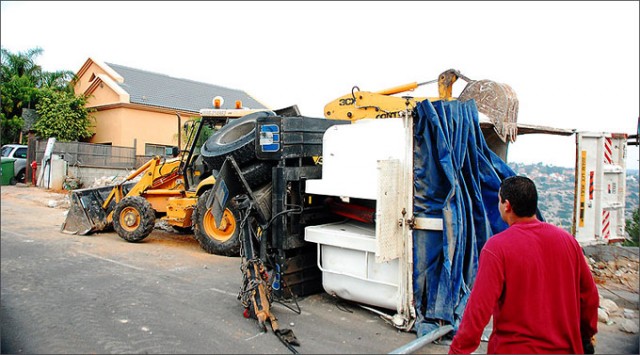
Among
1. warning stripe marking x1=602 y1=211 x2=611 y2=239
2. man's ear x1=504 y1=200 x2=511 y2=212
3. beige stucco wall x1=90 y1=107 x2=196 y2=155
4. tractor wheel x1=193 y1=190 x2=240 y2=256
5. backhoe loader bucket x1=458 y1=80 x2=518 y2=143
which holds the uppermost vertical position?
beige stucco wall x1=90 y1=107 x2=196 y2=155

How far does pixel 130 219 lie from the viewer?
8234 millimetres

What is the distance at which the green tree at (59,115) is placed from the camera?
1823 cm

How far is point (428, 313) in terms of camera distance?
389 centimetres

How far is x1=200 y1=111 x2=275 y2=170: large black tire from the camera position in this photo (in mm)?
4930

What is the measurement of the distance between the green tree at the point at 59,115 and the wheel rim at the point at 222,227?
1387 centimetres

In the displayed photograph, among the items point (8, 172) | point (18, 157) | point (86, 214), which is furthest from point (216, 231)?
point (18, 157)

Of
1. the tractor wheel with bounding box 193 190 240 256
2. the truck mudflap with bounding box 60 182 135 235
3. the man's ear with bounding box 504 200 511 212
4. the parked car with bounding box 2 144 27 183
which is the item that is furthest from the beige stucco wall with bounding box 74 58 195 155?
the man's ear with bounding box 504 200 511 212

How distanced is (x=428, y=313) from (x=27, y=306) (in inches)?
154

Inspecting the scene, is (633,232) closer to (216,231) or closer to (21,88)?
(216,231)

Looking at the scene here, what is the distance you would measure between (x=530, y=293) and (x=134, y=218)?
24.7 feet

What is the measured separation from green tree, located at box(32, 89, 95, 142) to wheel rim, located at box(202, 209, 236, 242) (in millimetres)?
13866

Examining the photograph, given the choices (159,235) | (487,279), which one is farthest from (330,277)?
(159,235)

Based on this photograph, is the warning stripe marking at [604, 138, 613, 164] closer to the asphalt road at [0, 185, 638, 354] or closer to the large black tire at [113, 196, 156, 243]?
the asphalt road at [0, 185, 638, 354]

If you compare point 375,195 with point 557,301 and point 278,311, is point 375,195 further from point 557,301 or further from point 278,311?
point 557,301
